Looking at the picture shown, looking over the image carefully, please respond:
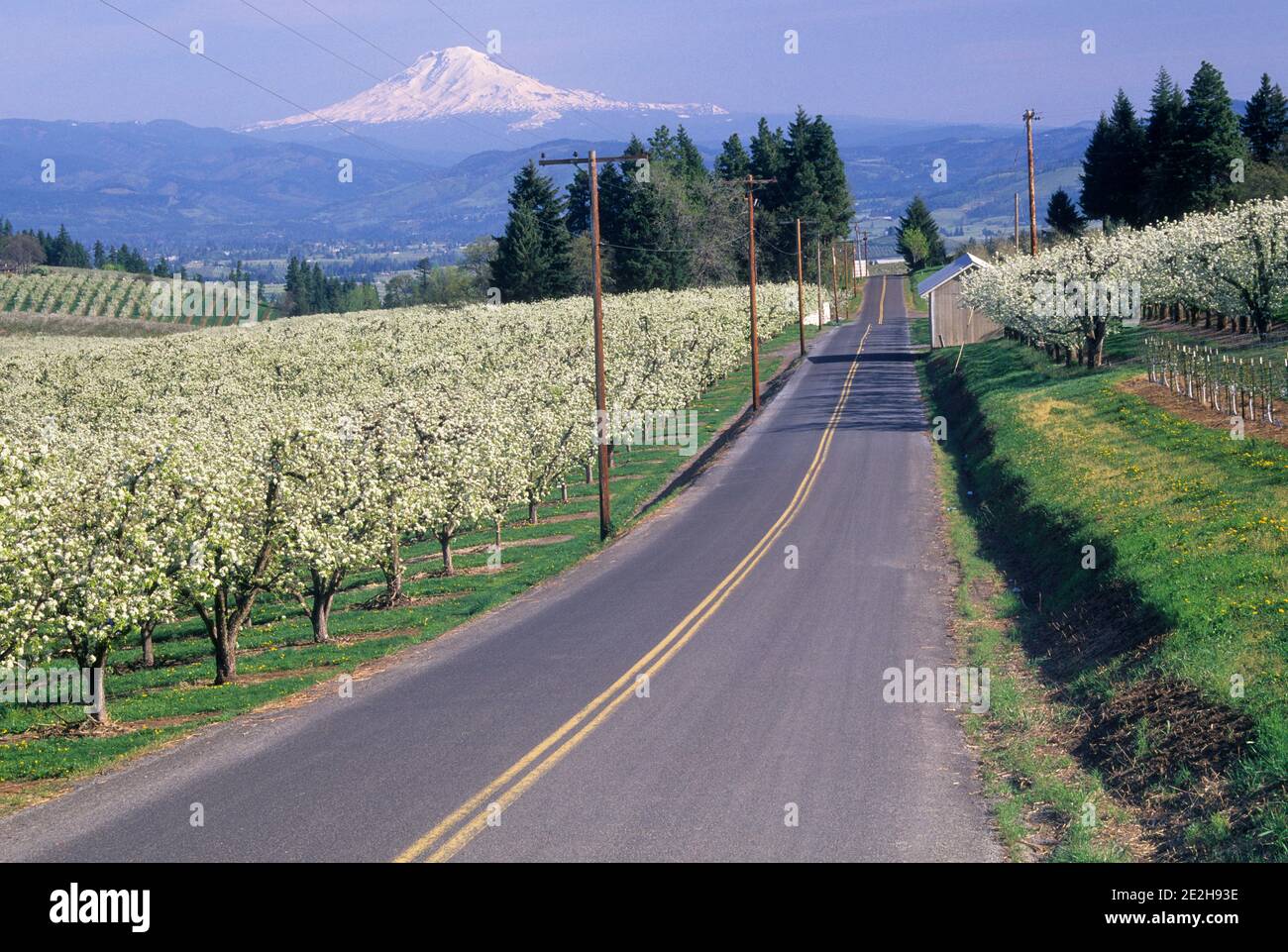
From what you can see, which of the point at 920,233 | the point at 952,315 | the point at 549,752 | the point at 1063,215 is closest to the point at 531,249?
the point at 952,315

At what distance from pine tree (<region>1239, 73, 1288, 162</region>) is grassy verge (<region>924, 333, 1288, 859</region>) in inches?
2777

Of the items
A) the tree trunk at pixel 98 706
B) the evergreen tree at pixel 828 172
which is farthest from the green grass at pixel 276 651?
the evergreen tree at pixel 828 172

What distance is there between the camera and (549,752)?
45.4 feet

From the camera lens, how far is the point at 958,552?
27.7 metres

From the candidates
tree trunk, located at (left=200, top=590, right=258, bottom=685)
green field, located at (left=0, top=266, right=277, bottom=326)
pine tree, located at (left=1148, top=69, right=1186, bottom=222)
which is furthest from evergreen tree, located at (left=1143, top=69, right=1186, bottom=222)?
green field, located at (left=0, top=266, right=277, bottom=326)

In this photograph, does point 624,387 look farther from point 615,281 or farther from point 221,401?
point 615,281

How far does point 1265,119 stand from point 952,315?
35.1m

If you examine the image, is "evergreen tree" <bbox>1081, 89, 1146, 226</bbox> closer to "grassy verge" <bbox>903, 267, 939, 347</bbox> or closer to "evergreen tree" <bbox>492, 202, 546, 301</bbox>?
"grassy verge" <bbox>903, 267, 939, 347</bbox>

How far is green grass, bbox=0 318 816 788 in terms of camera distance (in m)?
16.3

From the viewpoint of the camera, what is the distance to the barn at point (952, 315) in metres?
80.5

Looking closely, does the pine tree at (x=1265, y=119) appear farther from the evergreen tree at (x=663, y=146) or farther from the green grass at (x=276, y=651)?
the green grass at (x=276, y=651)

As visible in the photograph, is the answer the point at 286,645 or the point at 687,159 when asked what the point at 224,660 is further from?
the point at 687,159
